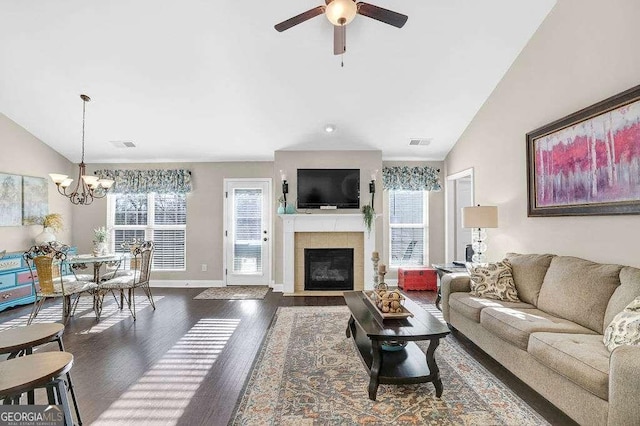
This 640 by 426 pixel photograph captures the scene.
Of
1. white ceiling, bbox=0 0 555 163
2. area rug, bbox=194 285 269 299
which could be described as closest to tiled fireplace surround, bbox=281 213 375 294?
area rug, bbox=194 285 269 299

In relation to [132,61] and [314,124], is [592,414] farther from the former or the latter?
[132,61]

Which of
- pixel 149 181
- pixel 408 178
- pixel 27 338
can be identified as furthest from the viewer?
pixel 149 181

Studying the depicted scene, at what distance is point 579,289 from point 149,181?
6.68 m

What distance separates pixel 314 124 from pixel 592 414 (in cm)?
452

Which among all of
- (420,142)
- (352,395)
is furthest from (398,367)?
(420,142)

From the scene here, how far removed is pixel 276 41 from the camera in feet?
12.0

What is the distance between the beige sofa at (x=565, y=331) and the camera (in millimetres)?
1698

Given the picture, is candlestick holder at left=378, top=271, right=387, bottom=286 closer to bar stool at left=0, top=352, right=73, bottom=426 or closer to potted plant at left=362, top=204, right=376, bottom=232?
bar stool at left=0, top=352, right=73, bottom=426

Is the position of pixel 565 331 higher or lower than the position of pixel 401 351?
higher

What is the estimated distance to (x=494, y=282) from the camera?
3389 millimetres

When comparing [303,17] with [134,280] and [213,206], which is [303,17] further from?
[213,206]

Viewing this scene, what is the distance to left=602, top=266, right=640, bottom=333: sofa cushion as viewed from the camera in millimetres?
2252

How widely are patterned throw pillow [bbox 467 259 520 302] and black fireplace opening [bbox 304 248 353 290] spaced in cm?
255

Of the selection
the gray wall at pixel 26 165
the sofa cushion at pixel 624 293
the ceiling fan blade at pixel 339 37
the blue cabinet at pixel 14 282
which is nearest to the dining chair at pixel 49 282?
the blue cabinet at pixel 14 282
